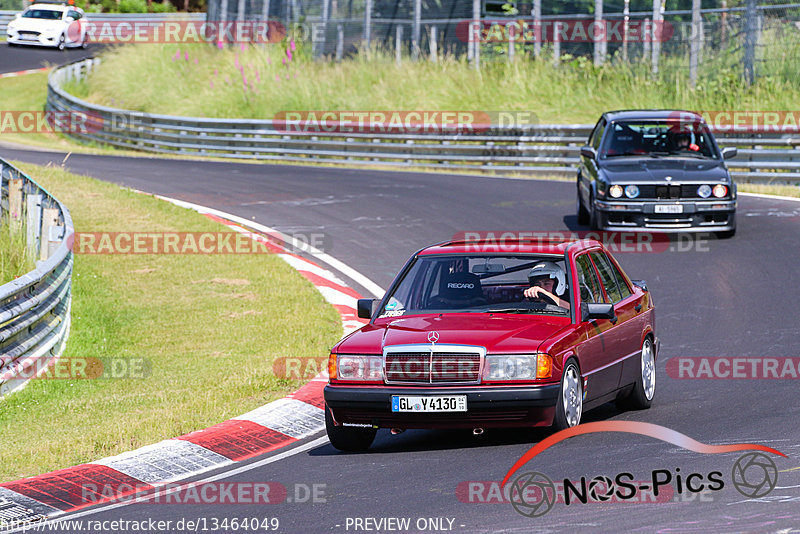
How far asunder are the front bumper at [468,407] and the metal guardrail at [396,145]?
17433mm

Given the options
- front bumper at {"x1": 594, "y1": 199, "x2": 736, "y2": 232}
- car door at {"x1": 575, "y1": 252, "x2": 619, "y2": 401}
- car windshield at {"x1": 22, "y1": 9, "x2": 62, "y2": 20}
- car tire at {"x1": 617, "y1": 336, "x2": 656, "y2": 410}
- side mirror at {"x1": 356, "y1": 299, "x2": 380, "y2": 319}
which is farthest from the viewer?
car windshield at {"x1": 22, "y1": 9, "x2": 62, "y2": 20}

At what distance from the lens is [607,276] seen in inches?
401

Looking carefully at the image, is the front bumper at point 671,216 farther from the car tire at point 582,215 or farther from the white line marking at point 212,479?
the white line marking at point 212,479

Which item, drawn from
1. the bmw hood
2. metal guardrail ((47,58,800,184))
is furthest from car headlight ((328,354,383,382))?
metal guardrail ((47,58,800,184))

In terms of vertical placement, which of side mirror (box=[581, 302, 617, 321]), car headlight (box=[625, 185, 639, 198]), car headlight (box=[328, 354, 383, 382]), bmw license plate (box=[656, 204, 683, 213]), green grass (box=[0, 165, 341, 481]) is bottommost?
green grass (box=[0, 165, 341, 481])

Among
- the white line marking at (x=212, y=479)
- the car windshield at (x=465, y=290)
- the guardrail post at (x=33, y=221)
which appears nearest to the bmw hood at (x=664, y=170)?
the guardrail post at (x=33, y=221)

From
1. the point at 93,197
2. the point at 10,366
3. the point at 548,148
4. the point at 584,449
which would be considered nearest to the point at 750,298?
the point at 584,449

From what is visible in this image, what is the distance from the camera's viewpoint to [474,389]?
827 centimetres

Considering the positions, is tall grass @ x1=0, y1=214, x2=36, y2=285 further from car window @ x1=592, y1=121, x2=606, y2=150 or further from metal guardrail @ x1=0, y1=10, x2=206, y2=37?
metal guardrail @ x1=0, y1=10, x2=206, y2=37

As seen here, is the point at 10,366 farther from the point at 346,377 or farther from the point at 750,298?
the point at 750,298

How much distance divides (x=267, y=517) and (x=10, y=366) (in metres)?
5.09

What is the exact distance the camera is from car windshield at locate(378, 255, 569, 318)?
30.4ft

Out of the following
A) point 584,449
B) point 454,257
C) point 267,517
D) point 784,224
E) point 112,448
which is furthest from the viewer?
point 784,224

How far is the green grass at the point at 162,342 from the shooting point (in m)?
9.61
